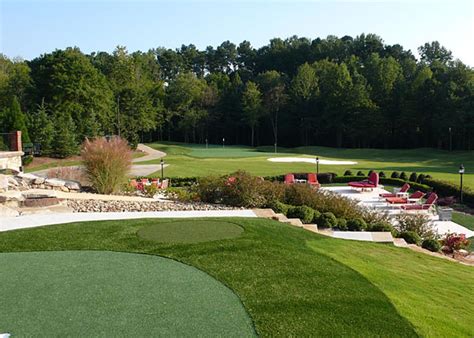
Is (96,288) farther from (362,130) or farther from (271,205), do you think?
(362,130)

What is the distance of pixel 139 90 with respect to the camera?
59.2 meters

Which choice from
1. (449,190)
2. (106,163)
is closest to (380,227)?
(106,163)

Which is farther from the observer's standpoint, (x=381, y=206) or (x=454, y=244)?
(x=381, y=206)

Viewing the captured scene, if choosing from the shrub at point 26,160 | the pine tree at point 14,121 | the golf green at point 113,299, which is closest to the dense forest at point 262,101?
the pine tree at point 14,121

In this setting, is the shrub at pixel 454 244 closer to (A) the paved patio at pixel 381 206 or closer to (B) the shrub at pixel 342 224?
(A) the paved patio at pixel 381 206

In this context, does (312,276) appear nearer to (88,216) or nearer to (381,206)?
(88,216)

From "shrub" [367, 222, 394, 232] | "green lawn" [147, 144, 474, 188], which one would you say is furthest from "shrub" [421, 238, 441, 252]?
"green lawn" [147, 144, 474, 188]

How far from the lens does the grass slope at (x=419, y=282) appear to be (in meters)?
5.35

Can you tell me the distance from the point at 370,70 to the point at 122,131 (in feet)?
118

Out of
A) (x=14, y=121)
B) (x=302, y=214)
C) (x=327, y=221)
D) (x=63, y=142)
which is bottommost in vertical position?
(x=327, y=221)

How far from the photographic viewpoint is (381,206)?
61.4 ft

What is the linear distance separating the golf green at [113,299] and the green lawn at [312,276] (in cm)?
25

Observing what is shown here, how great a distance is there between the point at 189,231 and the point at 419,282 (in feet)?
14.5

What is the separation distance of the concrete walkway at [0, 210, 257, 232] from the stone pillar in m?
11.5
